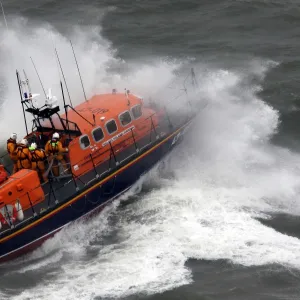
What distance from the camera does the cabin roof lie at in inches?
574

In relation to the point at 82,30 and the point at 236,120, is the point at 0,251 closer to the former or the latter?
the point at 236,120

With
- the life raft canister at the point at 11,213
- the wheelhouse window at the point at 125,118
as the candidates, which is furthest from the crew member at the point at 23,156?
the wheelhouse window at the point at 125,118

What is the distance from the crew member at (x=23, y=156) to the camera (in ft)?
44.1

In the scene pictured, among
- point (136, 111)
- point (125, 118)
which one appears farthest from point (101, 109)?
point (136, 111)

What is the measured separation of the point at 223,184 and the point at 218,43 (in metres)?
9.51

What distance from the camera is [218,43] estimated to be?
23219 millimetres

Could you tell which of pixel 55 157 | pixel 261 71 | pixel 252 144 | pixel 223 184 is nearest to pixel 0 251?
pixel 55 157

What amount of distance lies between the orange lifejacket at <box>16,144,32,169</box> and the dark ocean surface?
1823mm

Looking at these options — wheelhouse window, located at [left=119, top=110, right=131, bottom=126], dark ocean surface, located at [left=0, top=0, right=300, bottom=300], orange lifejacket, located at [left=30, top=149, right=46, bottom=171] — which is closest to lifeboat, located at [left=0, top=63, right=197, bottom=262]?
wheelhouse window, located at [left=119, top=110, right=131, bottom=126]

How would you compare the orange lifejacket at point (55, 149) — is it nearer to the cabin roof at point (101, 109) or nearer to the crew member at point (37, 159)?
the crew member at point (37, 159)

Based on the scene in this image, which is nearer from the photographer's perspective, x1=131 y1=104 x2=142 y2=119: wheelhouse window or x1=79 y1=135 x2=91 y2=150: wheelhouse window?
x1=79 y1=135 x2=91 y2=150: wheelhouse window

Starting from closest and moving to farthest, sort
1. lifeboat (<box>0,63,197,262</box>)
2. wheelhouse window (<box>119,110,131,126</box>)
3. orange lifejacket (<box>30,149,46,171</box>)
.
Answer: lifeboat (<box>0,63,197,262</box>) < orange lifejacket (<box>30,149,46,171</box>) < wheelhouse window (<box>119,110,131,126</box>)

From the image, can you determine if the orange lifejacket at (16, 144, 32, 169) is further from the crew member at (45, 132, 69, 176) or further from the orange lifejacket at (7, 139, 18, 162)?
the crew member at (45, 132, 69, 176)

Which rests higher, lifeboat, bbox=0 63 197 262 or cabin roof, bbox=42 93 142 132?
cabin roof, bbox=42 93 142 132
